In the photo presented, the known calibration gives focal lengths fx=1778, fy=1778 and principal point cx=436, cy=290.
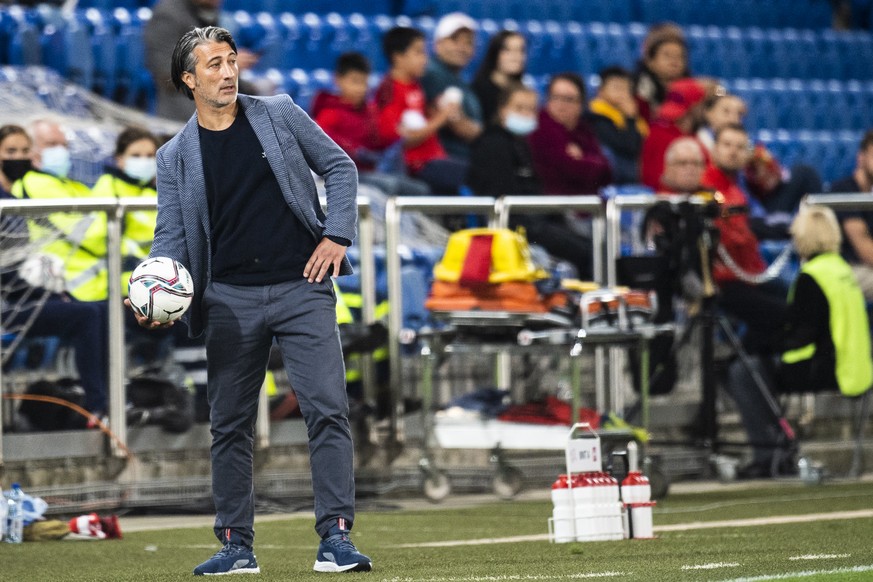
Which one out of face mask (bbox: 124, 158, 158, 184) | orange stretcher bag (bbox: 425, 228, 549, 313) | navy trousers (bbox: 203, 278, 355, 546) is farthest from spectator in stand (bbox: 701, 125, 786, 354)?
navy trousers (bbox: 203, 278, 355, 546)

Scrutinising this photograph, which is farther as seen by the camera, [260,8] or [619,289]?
[260,8]

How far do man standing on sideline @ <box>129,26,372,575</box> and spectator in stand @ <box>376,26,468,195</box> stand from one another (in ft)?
23.4

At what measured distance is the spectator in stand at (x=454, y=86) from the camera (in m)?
13.9

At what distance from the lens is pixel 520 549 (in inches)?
279

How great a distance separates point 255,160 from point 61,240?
4.06 m

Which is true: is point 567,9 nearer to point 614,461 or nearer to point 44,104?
point 44,104

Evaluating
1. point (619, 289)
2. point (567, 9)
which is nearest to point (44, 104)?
point (619, 289)

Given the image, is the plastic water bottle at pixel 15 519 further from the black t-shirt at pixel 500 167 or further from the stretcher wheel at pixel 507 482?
the black t-shirt at pixel 500 167

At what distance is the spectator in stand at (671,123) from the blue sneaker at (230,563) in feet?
25.1

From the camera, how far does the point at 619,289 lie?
1050 cm

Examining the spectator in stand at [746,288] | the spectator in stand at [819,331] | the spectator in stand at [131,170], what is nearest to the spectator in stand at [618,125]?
the spectator in stand at [746,288]

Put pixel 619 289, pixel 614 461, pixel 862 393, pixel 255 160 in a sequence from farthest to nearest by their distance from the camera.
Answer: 1. pixel 862 393
2. pixel 619 289
3. pixel 614 461
4. pixel 255 160

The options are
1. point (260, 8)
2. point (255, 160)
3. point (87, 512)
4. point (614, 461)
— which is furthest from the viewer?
point (260, 8)

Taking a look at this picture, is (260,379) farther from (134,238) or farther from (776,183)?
(776,183)
